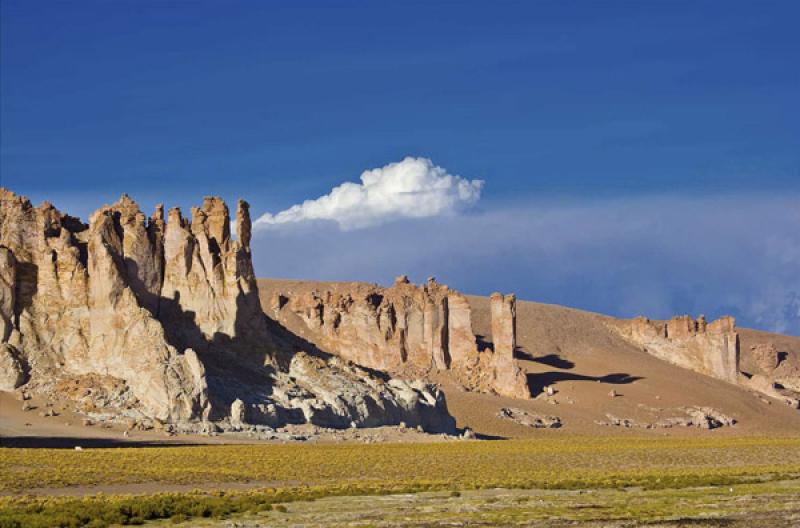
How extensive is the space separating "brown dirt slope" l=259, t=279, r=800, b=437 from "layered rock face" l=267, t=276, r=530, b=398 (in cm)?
288

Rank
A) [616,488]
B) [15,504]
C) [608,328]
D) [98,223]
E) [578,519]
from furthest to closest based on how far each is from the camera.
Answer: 1. [608,328]
2. [98,223]
3. [616,488]
4. [15,504]
5. [578,519]

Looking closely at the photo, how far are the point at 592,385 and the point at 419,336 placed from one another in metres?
18.4

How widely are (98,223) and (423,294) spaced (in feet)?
164

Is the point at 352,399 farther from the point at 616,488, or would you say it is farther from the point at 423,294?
the point at 423,294

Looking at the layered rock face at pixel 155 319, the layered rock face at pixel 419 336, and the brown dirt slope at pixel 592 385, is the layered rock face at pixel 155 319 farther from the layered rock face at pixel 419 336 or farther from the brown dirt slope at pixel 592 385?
the layered rock face at pixel 419 336

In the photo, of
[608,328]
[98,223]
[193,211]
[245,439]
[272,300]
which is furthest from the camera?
[608,328]

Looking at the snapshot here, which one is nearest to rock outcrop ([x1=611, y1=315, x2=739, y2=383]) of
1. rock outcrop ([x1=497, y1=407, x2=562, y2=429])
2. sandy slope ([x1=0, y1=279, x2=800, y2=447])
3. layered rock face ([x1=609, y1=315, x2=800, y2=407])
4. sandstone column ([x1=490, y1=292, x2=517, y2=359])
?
→ layered rock face ([x1=609, y1=315, x2=800, y2=407])

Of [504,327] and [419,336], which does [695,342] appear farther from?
[419,336]

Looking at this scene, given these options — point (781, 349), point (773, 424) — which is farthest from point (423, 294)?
point (781, 349)

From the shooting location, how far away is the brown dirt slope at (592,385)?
106 meters

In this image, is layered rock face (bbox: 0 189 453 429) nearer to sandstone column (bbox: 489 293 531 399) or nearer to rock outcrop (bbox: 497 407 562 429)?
rock outcrop (bbox: 497 407 562 429)

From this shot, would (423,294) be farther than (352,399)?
Yes

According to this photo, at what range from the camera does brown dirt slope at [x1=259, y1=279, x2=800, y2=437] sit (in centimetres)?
10569

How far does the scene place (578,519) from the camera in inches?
1335
